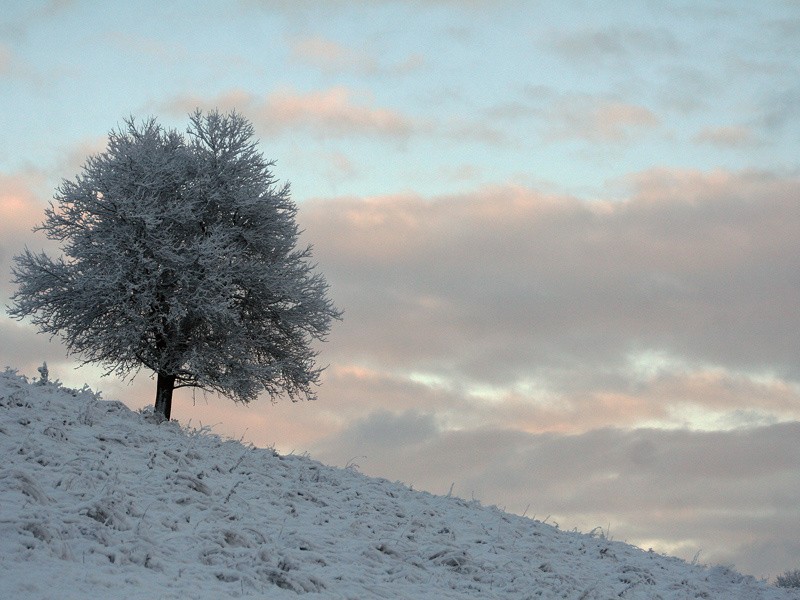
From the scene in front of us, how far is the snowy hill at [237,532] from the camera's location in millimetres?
10234

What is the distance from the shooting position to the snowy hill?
Answer: 33.6 ft

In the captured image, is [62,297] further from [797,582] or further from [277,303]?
[797,582]

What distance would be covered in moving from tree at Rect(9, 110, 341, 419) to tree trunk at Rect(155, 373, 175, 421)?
0.10 ft

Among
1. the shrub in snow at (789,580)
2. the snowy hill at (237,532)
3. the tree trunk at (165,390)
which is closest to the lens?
the snowy hill at (237,532)

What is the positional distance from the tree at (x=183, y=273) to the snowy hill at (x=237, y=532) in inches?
246

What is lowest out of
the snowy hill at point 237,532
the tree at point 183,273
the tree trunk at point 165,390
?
the snowy hill at point 237,532

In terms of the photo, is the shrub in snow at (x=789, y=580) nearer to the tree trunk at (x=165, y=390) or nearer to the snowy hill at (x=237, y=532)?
the snowy hill at (x=237, y=532)

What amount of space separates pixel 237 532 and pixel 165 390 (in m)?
13.3

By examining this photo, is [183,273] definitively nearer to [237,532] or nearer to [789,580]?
[237,532]

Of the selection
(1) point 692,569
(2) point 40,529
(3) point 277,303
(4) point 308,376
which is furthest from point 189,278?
(1) point 692,569

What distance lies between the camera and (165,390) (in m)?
24.4

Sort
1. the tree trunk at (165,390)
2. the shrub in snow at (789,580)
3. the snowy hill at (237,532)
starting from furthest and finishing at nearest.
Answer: the tree trunk at (165,390)
the shrub in snow at (789,580)
the snowy hill at (237,532)

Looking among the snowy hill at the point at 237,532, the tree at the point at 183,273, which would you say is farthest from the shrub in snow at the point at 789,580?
the tree at the point at 183,273

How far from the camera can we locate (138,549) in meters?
10.6
